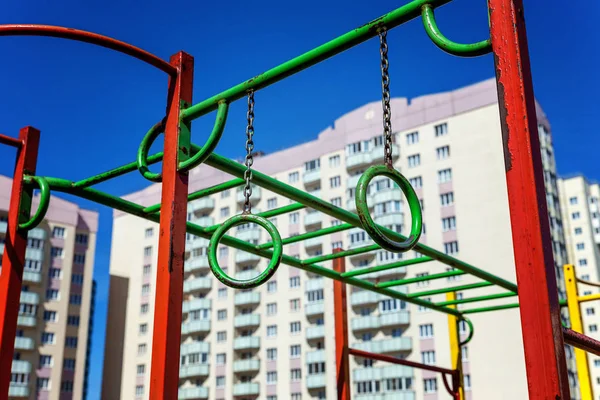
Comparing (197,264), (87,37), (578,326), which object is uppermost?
(197,264)

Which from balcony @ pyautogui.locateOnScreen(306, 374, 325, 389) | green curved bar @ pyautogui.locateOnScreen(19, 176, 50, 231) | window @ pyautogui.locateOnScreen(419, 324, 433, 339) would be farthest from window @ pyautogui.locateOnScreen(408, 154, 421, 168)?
green curved bar @ pyautogui.locateOnScreen(19, 176, 50, 231)

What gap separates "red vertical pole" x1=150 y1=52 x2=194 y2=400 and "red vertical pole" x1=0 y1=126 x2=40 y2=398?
5.06 ft

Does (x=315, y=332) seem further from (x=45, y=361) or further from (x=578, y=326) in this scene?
(x=578, y=326)

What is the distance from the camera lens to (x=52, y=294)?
182ft

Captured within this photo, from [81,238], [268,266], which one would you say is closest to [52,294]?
[81,238]

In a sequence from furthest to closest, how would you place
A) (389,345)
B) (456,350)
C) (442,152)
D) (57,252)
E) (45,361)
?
(57,252) < (45,361) < (442,152) < (389,345) < (456,350)

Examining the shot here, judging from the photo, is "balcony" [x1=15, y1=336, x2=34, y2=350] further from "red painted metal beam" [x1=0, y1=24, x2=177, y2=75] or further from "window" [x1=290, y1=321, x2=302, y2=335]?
"red painted metal beam" [x1=0, y1=24, x2=177, y2=75]

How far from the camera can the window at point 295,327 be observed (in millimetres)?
49594

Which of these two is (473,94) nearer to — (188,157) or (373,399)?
(373,399)

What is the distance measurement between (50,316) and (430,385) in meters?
30.6

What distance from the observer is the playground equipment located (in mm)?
2410

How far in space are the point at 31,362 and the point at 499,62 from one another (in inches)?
2202

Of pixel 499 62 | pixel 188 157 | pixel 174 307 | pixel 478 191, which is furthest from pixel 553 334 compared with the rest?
pixel 478 191

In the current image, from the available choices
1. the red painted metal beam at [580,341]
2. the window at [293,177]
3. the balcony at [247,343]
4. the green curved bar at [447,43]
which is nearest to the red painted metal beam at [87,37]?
the green curved bar at [447,43]
